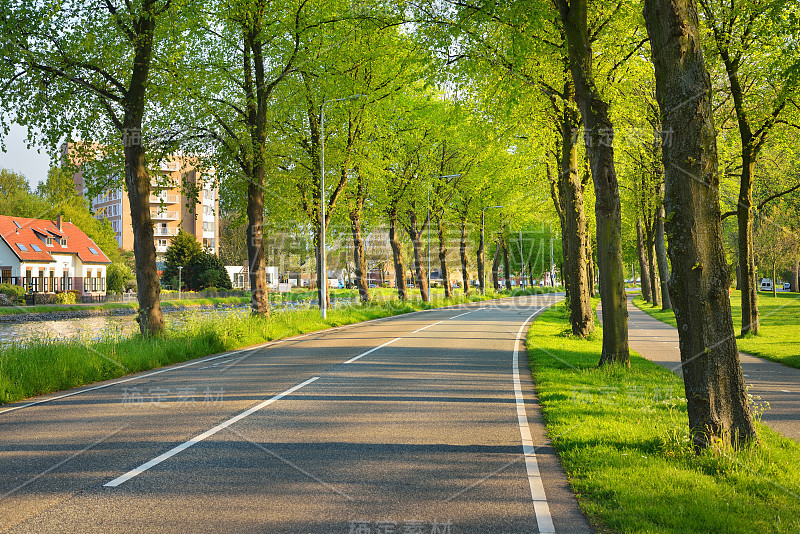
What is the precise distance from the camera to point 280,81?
22.3 metres

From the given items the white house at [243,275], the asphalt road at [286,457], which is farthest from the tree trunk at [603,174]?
the white house at [243,275]

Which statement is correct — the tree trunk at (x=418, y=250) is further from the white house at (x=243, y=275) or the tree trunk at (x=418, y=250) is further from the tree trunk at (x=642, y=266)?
the white house at (x=243, y=275)

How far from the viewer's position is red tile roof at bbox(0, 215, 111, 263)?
181 feet

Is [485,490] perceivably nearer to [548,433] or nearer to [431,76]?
[548,433]

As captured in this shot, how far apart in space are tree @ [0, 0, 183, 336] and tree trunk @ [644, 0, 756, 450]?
43.1ft

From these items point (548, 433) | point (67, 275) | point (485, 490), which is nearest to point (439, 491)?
point (485, 490)

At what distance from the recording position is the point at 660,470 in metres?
5.61

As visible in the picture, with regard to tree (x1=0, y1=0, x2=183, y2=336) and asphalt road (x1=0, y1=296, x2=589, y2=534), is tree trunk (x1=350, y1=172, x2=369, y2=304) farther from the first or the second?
asphalt road (x1=0, y1=296, x2=589, y2=534)

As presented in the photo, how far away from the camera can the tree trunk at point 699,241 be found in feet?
20.1

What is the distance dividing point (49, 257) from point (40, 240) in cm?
283

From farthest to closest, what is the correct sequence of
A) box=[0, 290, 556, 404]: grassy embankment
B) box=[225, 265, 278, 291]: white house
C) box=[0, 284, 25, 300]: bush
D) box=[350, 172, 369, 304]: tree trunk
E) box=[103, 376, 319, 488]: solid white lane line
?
1. box=[225, 265, 278, 291]: white house
2. box=[0, 284, 25, 300]: bush
3. box=[350, 172, 369, 304]: tree trunk
4. box=[0, 290, 556, 404]: grassy embankment
5. box=[103, 376, 319, 488]: solid white lane line

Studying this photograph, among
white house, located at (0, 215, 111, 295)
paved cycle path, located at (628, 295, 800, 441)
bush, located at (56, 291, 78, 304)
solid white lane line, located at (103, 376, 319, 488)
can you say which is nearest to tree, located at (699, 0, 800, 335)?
paved cycle path, located at (628, 295, 800, 441)

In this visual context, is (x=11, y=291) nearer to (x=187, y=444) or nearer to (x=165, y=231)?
(x=165, y=231)

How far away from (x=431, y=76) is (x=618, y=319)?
665cm
